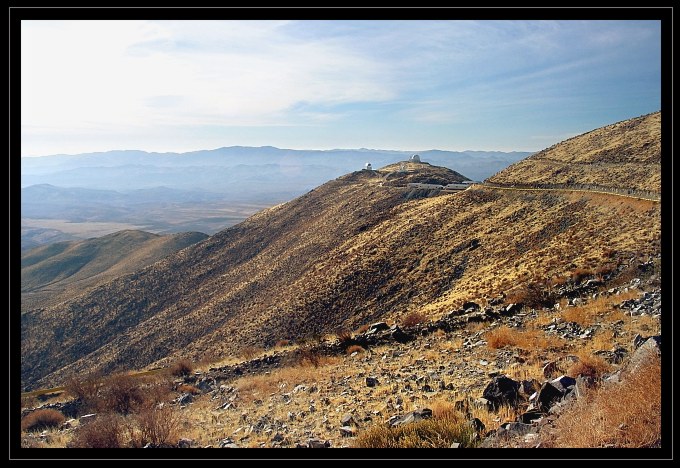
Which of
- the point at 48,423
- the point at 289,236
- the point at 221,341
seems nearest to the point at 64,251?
the point at 289,236

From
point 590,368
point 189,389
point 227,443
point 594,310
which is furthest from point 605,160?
point 227,443

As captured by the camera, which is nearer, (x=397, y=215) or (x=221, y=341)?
(x=221, y=341)

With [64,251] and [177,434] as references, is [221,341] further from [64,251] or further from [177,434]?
[64,251]

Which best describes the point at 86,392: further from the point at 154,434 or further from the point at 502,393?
the point at 502,393

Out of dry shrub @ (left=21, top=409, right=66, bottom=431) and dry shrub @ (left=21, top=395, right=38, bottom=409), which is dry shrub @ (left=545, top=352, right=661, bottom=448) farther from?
dry shrub @ (left=21, top=395, right=38, bottom=409)
